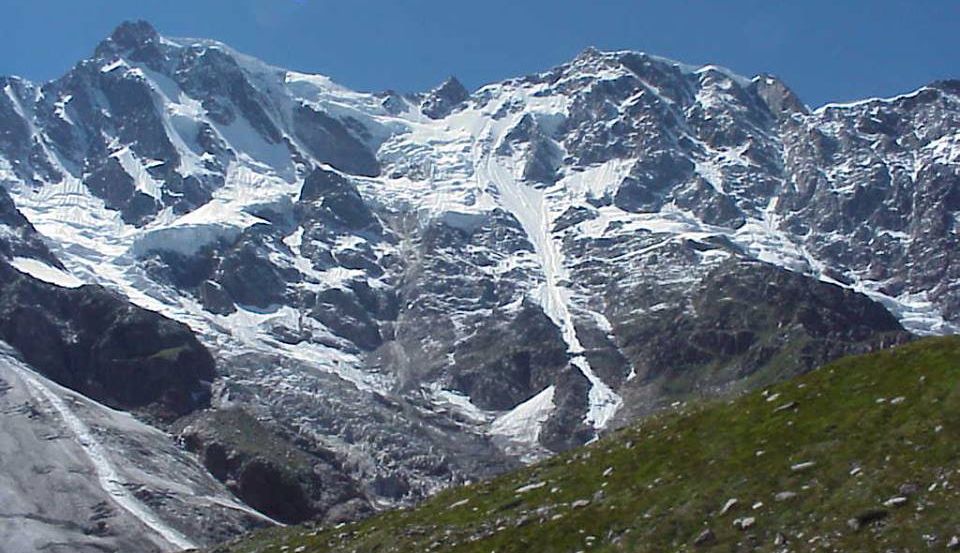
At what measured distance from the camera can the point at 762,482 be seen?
136 feet

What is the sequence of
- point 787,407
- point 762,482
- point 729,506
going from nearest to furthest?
point 729,506, point 762,482, point 787,407

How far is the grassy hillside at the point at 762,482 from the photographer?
37062 millimetres

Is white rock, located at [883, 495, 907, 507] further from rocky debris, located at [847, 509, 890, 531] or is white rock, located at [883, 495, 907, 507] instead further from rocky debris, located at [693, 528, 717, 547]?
rocky debris, located at [693, 528, 717, 547]

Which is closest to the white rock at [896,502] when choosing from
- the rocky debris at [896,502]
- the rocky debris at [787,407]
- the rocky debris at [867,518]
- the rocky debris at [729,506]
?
the rocky debris at [896,502]

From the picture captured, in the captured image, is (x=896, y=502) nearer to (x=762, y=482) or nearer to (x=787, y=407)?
(x=762, y=482)

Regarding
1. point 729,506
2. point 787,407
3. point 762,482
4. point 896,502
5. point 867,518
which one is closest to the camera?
point 867,518

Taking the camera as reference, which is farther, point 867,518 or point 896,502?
point 896,502

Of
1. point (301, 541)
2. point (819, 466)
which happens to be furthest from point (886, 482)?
point (301, 541)

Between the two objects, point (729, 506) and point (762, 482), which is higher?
point (762, 482)

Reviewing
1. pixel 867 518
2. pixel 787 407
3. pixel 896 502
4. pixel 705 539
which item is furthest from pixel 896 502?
pixel 787 407

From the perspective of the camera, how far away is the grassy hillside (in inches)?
1459

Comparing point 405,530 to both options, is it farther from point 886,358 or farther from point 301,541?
point 886,358

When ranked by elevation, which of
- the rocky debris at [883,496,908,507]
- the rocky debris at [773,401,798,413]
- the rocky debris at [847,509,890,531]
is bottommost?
the rocky debris at [847,509,890,531]

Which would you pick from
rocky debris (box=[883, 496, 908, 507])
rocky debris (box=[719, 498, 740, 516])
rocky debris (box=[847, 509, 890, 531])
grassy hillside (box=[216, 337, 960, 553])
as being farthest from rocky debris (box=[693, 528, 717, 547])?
rocky debris (box=[883, 496, 908, 507])
